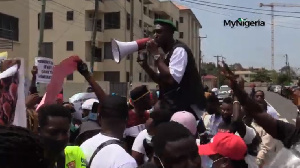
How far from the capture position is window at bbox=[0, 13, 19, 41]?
2341cm

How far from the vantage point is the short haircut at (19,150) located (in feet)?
4.71

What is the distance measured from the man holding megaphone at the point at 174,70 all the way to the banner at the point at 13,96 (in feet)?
3.43

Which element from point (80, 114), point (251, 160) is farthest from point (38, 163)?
point (80, 114)

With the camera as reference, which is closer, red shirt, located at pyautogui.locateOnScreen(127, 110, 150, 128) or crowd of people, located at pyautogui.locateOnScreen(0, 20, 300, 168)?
crowd of people, located at pyautogui.locateOnScreen(0, 20, 300, 168)

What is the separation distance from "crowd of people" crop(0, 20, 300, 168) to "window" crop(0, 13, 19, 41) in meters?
19.5

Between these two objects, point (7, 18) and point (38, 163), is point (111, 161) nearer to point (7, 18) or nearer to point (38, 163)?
point (38, 163)

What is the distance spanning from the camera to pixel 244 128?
199 inches

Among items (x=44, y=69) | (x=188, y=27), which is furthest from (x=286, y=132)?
(x=188, y=27)

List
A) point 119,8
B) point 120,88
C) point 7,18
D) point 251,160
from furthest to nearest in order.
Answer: point 119,8 < point 120,88 < point 7,18 < point 251,160

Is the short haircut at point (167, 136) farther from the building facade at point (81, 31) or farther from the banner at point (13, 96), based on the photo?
the building facade at point (81, 31)

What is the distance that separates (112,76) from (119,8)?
6210 millimetres

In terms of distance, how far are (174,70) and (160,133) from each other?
4.64ft

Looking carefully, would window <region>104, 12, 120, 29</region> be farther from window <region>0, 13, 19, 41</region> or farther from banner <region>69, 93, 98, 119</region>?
banner <region>69, 93, 98, 119</region>

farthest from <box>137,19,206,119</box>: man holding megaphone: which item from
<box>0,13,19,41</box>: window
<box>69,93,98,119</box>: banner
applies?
<box>0,13,19,41</box>: window
